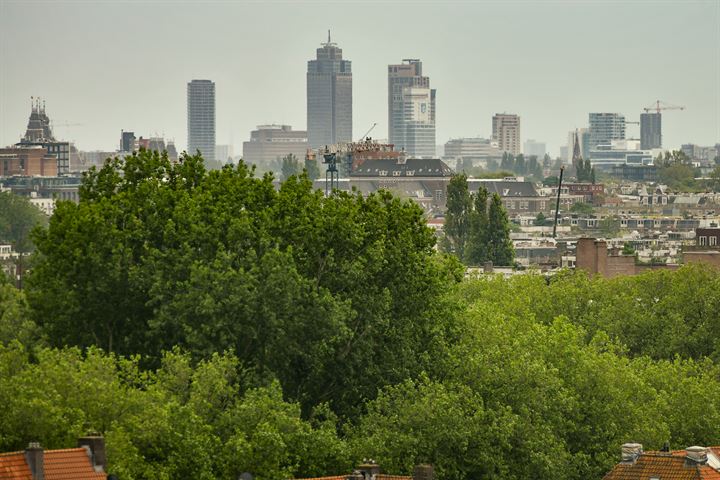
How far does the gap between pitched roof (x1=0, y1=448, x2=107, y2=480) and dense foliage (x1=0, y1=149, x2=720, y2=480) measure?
5.74m

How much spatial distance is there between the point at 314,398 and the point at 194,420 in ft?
37.0

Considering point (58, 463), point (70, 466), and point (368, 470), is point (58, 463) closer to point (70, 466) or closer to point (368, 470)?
point (70, 466)

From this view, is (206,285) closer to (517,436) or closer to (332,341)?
(332,341)

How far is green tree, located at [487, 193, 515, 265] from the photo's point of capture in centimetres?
19388

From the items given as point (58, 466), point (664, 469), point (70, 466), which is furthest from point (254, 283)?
point (58, 466)

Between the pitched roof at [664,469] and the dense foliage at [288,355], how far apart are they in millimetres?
7296

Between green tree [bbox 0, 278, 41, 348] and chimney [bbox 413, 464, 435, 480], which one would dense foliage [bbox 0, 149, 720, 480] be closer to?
green tree [bbox 0, 278, 41, 348]

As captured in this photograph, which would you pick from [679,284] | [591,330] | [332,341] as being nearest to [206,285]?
[332,341]

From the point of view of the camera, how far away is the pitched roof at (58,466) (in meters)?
56.4

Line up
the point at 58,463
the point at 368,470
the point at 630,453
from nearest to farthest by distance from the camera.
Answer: the point at 58,463, the point at 368,470, the point at 630,453

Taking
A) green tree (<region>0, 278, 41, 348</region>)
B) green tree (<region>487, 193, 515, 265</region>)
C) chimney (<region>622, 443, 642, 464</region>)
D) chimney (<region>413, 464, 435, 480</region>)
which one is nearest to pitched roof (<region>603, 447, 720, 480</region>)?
chimney (<region>622, 443, 642, 464</region>)

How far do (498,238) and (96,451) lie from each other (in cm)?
13598

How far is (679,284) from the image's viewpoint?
110 metres

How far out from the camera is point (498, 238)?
639ft
